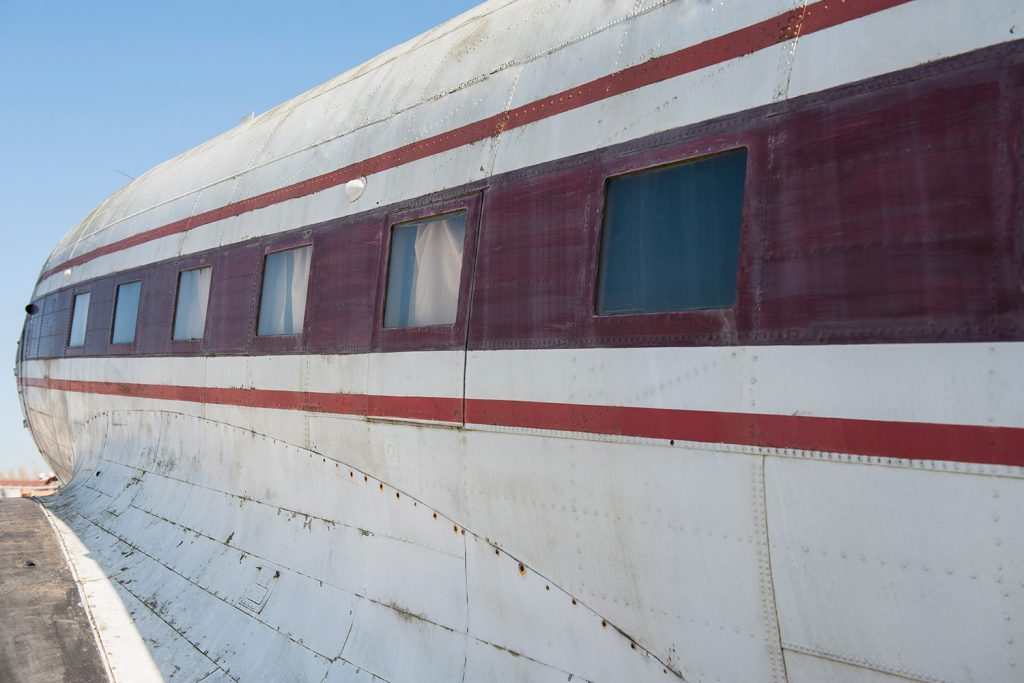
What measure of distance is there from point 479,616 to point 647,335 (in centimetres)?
182

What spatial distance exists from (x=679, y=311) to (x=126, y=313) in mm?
7584

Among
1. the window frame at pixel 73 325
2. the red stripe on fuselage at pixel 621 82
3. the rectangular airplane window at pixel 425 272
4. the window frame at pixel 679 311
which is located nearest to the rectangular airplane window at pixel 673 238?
the window frame at pixel 679 311

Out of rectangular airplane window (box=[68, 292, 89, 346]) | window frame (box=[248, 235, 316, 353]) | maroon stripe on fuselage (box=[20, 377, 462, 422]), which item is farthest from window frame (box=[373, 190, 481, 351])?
rectangular airplane window (box=[68, 292, 89, 346])

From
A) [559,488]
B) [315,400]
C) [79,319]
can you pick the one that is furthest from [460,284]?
[79,319]

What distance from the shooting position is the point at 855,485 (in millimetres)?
2770

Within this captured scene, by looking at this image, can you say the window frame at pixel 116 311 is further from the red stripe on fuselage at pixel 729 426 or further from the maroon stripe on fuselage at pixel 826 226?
the maroon stripe on fuselage at pixel 826 226

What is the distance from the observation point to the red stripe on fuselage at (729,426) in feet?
8.26

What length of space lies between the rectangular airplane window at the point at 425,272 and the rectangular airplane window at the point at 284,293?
1.11 m

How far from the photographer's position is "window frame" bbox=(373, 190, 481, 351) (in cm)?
450

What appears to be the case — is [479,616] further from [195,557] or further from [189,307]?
[189,307]

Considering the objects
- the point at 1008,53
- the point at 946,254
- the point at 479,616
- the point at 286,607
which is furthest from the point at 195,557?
the point at 1008,53

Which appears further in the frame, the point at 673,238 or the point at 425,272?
the point at 425,272

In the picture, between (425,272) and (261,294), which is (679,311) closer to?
(425,272)

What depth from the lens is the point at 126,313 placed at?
904 cm
